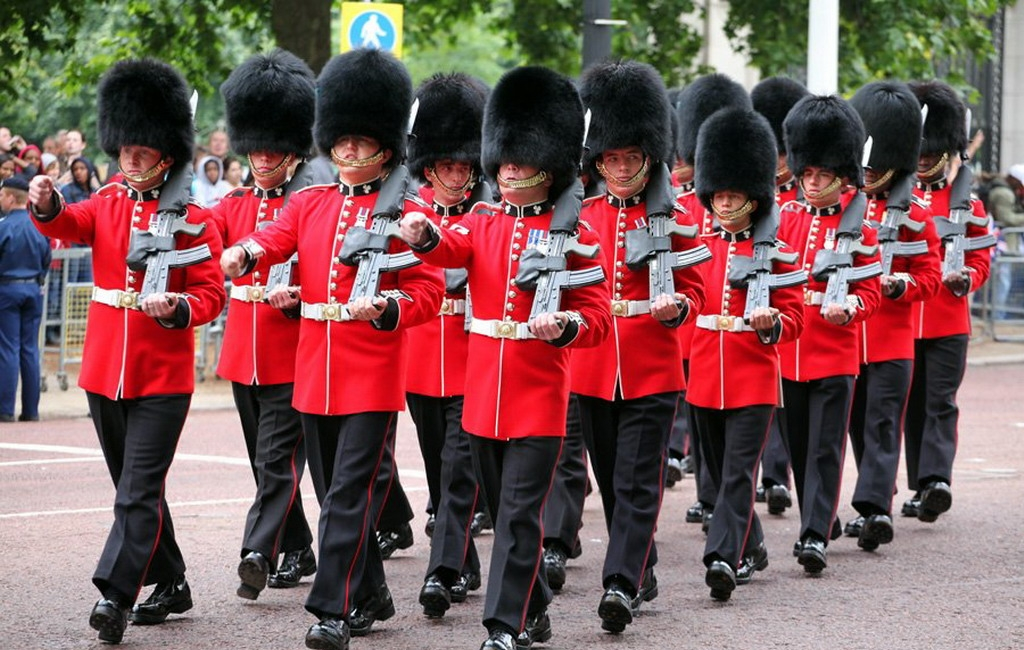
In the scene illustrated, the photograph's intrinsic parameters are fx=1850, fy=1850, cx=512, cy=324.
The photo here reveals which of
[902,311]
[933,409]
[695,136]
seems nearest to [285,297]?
[902,311]

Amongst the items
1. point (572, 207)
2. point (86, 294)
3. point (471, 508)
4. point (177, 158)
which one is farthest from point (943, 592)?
point (86, 294)


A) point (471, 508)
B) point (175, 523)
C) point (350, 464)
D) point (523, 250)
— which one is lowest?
point (175, 523)

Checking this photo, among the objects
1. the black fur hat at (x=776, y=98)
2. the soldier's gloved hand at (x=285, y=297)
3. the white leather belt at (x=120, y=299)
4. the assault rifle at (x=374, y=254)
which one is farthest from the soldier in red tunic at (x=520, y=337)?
the black fur hat at (x=776, y=98)

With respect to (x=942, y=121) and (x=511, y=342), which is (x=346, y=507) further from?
(x=942, y=121)

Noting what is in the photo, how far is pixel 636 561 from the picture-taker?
6.69 meters

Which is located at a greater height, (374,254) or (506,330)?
(374,254)

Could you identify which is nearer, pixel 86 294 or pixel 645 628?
pixel 645 628

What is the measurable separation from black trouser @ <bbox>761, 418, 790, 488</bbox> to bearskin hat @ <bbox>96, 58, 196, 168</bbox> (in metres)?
3.81

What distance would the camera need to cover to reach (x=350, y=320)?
632cm

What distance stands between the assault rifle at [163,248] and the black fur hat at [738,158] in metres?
2.17

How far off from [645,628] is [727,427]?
1056mm

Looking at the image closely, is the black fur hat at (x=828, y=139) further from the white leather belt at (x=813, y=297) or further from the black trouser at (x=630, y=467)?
the black trouser at (x=630, y=467)

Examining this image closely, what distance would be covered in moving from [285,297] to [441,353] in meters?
0.94

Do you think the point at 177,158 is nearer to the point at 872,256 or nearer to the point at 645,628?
the point at 645,628
